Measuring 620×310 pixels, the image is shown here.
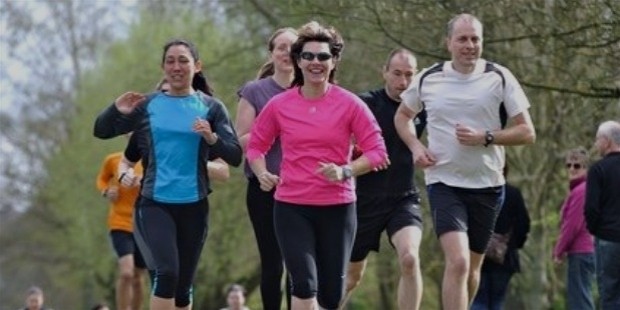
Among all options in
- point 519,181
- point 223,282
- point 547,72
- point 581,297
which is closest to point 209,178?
point 581,297

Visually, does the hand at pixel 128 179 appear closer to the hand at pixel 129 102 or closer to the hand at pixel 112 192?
Answer: the hand at pixel 129 102

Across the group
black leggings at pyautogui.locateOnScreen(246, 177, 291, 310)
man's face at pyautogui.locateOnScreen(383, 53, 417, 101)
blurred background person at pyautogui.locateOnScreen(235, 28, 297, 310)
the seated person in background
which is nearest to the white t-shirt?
man's face at pyautogui.locateOnScreen(383, 53, 417, 101)

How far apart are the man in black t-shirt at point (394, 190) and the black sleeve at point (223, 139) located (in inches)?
55.2

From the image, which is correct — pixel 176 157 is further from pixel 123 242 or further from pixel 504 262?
pixel 504 262

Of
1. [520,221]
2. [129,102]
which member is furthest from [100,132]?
[520,221]

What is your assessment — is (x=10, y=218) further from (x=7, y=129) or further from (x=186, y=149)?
(x=186, y=149)

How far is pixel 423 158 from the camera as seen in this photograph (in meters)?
11.6

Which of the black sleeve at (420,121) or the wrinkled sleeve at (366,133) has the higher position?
the wrinkled sleeve at (366,133)

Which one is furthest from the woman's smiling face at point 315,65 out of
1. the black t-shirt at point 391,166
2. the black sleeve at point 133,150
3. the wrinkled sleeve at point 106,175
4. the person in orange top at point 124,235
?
the wrinkled sleeve at point 106,175

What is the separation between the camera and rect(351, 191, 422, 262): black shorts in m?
12.4

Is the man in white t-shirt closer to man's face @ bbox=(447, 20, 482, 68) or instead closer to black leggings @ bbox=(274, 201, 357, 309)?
man's face @ bbox=(447, 20, 482, 68)

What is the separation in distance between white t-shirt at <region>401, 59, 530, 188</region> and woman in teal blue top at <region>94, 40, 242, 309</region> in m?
1.49

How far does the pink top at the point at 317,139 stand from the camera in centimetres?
1050

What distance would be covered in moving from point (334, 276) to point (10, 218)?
50.1 meters
